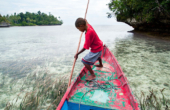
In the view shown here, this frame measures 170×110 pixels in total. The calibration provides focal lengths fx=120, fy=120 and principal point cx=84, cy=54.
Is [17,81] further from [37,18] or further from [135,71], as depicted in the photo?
[37,18]

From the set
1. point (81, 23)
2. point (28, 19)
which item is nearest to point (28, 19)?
point (28, 19)

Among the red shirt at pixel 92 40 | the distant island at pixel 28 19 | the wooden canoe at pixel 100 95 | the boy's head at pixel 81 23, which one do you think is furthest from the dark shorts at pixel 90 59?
the distant island at pixel 28 19

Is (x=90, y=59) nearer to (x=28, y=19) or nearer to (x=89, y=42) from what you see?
(x=89, y=42)

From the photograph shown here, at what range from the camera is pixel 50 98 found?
330 centimetres

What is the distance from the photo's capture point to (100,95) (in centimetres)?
249

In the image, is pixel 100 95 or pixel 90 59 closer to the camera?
pixel 100 95

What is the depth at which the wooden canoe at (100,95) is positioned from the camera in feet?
6.93

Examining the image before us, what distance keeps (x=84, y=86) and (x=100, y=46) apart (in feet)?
3.59

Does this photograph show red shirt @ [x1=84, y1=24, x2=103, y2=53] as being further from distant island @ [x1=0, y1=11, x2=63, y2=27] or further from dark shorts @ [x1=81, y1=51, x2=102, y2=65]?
distant island @ [x1=0, y1=11, x2=63, y2=27]

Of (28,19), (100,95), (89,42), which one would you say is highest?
(28,19)

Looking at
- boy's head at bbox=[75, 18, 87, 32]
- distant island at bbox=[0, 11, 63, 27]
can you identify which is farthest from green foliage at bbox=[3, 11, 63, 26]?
boy's head at bbox=[75, 18, 87, 32]

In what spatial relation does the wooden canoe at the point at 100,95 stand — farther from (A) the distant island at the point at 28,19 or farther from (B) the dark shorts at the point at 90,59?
(A) the distant island at the point at 28,19

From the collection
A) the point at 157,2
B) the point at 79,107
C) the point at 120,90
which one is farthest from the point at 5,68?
the point at 157,2

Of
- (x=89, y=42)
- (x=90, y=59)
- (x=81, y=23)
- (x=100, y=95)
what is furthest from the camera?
(x=90, y=59)
